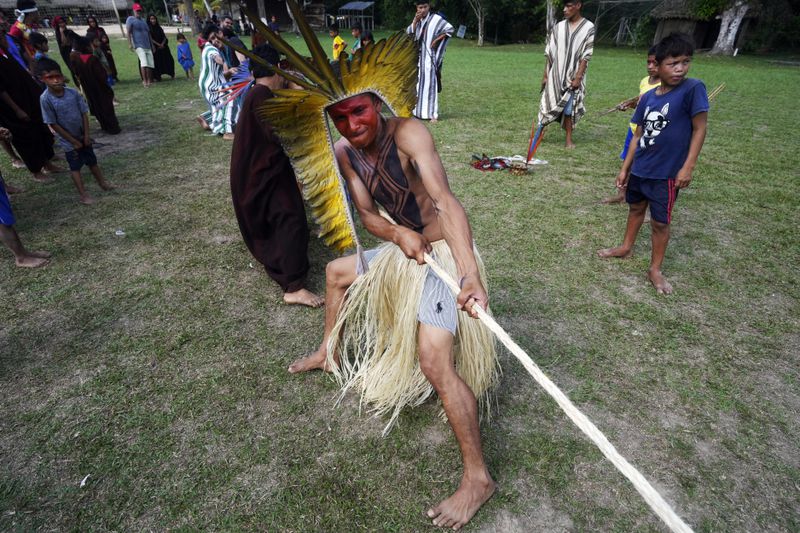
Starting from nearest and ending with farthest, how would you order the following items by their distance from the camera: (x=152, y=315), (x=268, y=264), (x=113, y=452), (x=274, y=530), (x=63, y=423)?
(x=274, y=530), (x=113, y=452), (x=63, y=423), (x=152, y=315), (x=268, y=264)

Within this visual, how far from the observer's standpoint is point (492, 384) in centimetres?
238

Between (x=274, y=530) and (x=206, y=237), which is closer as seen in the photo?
(x=274, y=530)

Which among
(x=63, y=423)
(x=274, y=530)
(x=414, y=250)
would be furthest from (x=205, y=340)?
(x=414, y=250)

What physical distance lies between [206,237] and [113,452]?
239 cm

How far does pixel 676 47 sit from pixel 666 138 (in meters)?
0.58

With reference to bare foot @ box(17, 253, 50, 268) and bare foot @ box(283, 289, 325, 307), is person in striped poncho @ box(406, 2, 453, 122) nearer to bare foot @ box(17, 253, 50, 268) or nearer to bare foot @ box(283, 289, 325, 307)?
bare foot @ box(283, 289, 325, 307)

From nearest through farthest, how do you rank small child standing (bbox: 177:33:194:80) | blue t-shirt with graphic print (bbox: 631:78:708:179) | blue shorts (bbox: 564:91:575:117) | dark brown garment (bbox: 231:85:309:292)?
1. blue t-shirt with graphic print (bbox: 631:78:708:179)
2. dark brown garment (bbox: 231:85:309:292)
3. blue shorts (bbox: 564:91:575:117)
4. small child standing (bbox: 177:33:194:80)

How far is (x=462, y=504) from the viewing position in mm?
1781

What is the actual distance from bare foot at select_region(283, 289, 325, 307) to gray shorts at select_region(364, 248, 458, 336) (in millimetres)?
1293

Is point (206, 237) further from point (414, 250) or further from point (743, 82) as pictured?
point (743, 82)

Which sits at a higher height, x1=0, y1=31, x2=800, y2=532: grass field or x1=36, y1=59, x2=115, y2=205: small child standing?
x1=36, y1=59, x2=115, y2=205: small child standing

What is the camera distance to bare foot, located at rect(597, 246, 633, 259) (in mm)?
3656

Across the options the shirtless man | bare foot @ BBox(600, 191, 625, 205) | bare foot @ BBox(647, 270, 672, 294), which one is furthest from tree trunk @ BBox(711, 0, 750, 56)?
the shirtless man

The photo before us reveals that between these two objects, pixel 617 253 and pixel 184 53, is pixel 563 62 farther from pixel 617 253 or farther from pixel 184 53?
pixel 184 53
